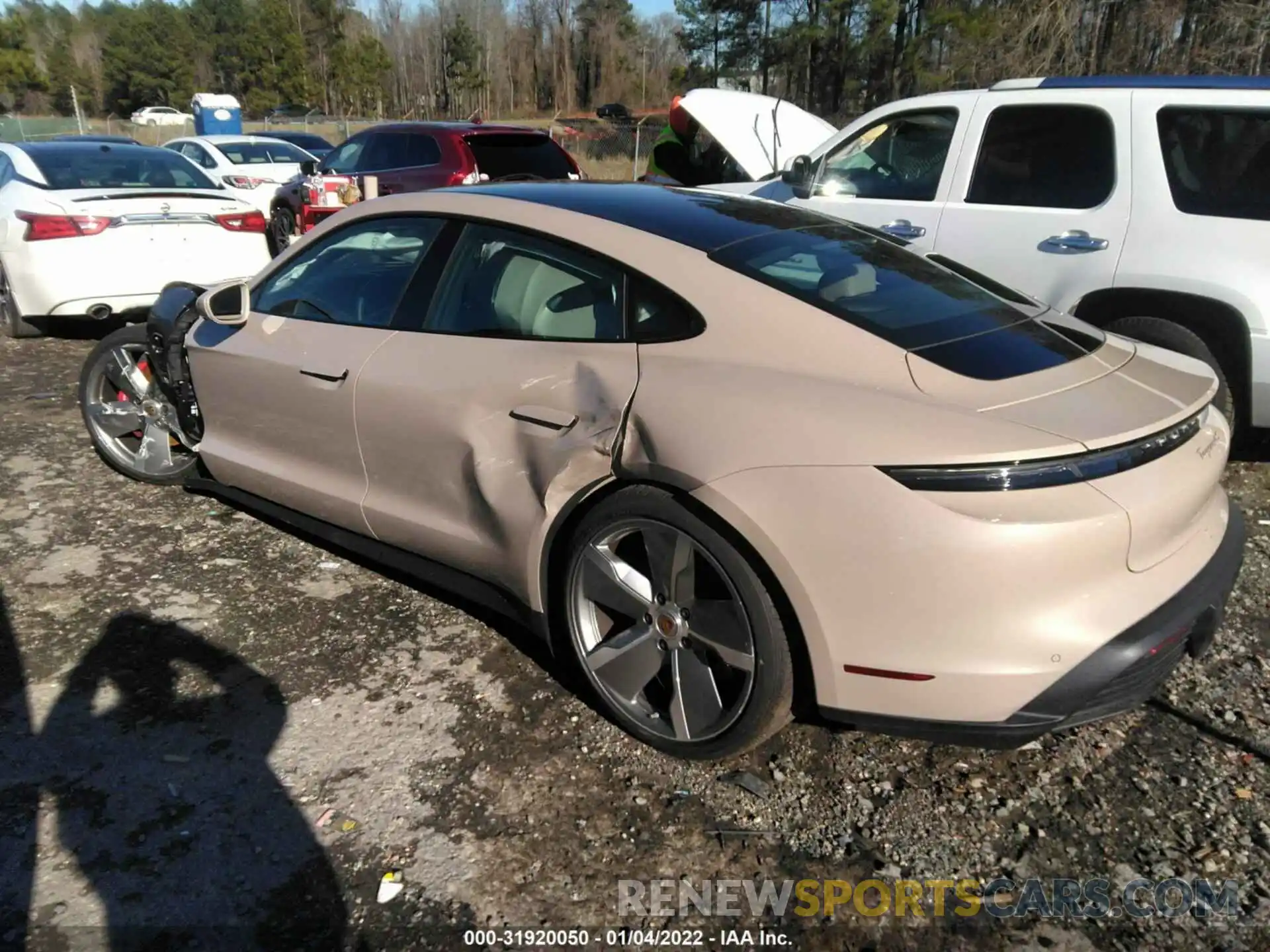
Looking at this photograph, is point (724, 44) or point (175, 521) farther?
point (724, 44)

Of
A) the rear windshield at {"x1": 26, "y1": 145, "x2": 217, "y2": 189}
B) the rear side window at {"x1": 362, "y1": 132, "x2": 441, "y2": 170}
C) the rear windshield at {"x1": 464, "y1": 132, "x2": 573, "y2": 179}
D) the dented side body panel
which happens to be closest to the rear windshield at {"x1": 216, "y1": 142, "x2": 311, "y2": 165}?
the rear side window at {"x1": 362, "y1": 132, "x2": 441, "y2": 170}

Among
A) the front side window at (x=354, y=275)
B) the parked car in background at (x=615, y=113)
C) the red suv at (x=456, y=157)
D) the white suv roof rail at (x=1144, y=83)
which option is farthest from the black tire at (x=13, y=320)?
the parked car in background at (x=615, y=113)

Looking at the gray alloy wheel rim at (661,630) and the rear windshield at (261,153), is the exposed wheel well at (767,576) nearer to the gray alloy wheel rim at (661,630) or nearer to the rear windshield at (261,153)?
the gray alloy wheel rim at (661,630)

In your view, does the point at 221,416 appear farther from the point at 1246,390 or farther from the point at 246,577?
the point at 1246,390

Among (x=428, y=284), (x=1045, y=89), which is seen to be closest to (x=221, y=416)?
(x=428, y=284)

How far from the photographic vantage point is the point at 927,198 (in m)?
5.62

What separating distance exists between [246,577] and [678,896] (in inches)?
94.2

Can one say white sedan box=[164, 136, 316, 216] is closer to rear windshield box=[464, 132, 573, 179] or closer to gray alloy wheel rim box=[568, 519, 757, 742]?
rear windshield box=[464, 132, 573, 179]

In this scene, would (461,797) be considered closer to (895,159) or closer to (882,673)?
(882,673)

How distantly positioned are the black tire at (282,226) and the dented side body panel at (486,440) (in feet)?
36.2

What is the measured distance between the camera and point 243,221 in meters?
7.52

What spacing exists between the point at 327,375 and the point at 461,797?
161 centimetres

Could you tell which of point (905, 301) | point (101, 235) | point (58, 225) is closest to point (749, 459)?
point (905, 301)

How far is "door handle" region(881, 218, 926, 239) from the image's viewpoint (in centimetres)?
559
